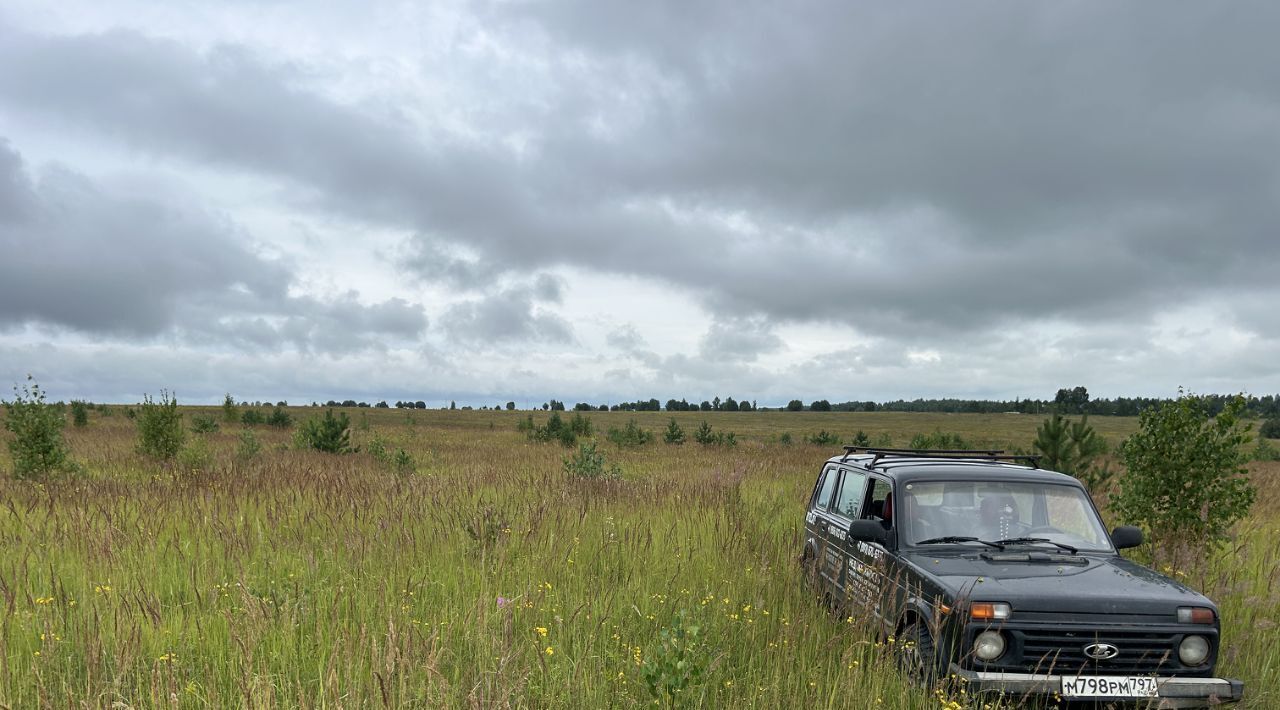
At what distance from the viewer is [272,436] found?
33.6 meters

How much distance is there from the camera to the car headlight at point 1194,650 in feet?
13.5

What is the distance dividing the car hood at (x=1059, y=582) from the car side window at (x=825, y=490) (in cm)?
218

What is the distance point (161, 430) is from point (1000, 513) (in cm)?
1815

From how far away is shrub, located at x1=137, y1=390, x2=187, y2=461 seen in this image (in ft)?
53.8

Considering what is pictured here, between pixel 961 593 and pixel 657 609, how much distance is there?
8.02ft

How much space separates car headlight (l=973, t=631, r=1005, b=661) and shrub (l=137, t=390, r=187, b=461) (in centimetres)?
1792

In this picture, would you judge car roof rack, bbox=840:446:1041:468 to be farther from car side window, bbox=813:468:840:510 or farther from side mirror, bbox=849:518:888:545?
side mirror, bbox=849:518:888:545

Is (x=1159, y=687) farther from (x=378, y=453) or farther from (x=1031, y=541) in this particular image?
(x=378, y=453)

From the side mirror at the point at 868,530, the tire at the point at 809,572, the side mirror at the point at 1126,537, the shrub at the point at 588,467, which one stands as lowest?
the tire at the point at 809,572

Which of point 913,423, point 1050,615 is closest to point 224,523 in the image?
point 1050,615

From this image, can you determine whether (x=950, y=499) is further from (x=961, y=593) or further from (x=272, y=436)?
(x=272, y=436)

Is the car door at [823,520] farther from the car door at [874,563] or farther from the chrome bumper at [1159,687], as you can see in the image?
the chrome bumper at [1159,687]

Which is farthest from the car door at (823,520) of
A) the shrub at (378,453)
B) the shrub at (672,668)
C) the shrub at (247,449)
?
the shrub at (247,449)

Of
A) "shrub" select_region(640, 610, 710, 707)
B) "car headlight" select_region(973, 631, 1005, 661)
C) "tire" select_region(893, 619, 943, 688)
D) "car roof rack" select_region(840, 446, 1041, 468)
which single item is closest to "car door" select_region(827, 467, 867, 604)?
"car roof rack" select_region(840, 446, 1041, 468)
